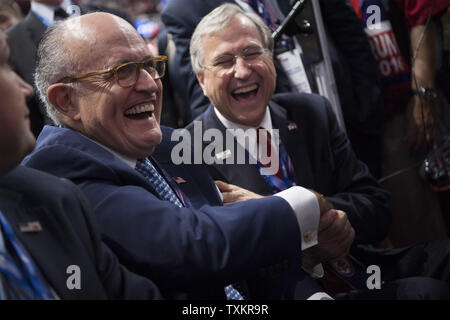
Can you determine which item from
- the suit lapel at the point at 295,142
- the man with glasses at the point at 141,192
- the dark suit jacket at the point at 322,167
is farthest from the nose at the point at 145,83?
the suit lapel at the point at 295,142

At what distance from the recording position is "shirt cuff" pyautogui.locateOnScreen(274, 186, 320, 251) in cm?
121

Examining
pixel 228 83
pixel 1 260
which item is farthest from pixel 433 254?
pixel 1 260

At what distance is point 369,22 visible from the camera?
2.27m

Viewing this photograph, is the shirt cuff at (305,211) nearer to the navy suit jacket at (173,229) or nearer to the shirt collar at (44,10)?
the navy suit jacket at (173,229)

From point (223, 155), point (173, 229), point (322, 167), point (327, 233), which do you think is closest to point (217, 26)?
point (223, 155)

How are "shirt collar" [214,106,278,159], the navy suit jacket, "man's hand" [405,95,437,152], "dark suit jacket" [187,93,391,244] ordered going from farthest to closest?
1. "man's hand" [405,95,437,152]
2. "shirt collar" [214,106,278,159]
3. "dark suit jacket" [187,93,391,244]
4. the navy suit jacket

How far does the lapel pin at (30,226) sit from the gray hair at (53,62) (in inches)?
15.1

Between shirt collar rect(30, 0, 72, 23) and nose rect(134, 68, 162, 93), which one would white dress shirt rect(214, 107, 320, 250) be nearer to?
nose rect(134, 68, 162, 93)

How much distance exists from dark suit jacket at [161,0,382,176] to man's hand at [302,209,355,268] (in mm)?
855

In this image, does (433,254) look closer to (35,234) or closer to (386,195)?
(386,195)

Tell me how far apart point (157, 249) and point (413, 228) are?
4.84ft

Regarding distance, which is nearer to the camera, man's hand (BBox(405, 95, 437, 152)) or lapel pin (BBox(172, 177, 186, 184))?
lapel pin (BBox(172, 177, 186, 184))

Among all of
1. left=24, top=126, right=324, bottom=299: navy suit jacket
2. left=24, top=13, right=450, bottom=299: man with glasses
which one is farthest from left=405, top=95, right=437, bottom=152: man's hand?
left=24, top=126, right=324, bottom=299: navy suit jacket

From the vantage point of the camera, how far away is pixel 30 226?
972 millimetres
